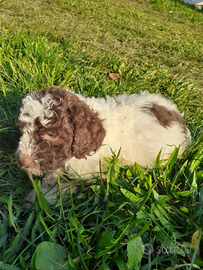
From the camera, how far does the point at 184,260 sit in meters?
1.75

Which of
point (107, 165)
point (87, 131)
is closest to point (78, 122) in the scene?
point (87, 131)

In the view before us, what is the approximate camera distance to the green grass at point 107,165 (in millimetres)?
1706

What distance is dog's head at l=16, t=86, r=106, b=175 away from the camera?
2.06 metres

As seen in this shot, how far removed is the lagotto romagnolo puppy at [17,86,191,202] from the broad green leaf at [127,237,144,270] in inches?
40.0

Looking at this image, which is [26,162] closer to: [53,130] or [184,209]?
[53,130]

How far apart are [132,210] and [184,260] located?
60 centimetres

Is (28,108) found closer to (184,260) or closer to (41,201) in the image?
(41,201)

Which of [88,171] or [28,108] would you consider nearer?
[28,108]

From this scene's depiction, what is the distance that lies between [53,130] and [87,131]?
37cm

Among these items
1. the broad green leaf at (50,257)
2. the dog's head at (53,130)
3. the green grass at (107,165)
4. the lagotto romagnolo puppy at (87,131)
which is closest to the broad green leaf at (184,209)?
the green grass at (107,165)

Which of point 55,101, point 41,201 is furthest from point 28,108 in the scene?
point 41,201

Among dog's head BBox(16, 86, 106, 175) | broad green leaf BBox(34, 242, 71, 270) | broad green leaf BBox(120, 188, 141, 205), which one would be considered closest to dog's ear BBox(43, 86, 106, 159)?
dog's head BBox(16, 86, 106, 175)

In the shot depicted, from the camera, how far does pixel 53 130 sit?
6.78ft

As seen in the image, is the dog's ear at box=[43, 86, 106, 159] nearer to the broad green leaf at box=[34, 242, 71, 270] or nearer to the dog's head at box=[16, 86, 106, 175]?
the dog's head at box=[16, 86, 106, 175]
